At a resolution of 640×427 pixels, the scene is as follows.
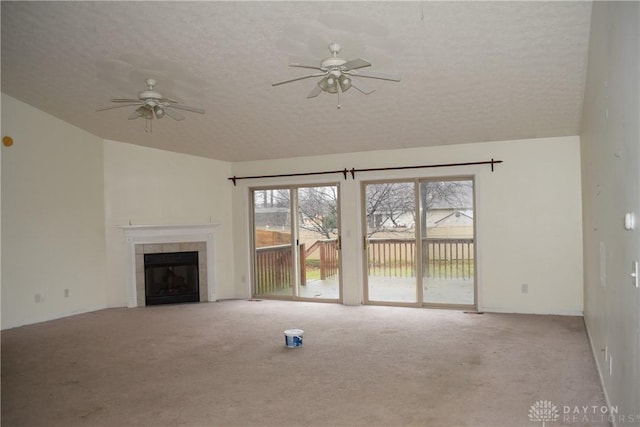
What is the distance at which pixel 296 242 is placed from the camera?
286 inches

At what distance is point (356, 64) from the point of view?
336 cm

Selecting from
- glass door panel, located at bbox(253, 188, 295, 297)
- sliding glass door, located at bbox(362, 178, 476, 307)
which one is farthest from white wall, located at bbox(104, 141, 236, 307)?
sliding glass door, located at bbox(362, 178, 476, 307)

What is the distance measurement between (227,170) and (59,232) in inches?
103

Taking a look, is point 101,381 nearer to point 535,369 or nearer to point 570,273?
point 535,369

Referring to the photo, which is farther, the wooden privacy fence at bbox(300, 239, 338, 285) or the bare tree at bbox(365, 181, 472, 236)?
the wooden privacy fence at bbox(300, 239, 338, 285)

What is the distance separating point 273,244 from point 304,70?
3740 mm

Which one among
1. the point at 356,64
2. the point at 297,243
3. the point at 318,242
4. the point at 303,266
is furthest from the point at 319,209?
the point at 356,64

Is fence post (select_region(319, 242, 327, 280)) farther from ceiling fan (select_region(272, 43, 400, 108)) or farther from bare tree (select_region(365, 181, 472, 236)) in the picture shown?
ceiling fan (select_region(272, 43, 400, 108))

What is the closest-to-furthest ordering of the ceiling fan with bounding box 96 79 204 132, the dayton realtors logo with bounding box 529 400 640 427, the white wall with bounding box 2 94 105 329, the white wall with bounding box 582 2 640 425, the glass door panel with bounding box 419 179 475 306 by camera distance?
the white wall with bounding box 582 2 640 425
the dayton realtors logo with bounding box 529 400 640 427
the ceiling fan with bounding box 96 79 204 132
the white wall with bounding box 2 94 105 329
the glass door panel with bounding box 419 179 475 306

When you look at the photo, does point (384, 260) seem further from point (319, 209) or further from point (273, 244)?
point (273, 244)

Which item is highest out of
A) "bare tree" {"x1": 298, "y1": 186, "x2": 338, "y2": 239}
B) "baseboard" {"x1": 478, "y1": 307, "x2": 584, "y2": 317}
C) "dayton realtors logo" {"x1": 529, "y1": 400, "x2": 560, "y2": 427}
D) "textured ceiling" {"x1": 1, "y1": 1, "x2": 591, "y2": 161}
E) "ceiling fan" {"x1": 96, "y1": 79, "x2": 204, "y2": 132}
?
"textured ceiling" {"x1": 1, "y1": 1, "x2": 591, "y2": 161}

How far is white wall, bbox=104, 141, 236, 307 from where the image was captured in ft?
22.3

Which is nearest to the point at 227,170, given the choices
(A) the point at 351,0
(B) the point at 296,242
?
(B) the point at 296,242

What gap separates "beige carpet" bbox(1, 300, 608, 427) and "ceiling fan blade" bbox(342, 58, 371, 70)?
2.41 metres
